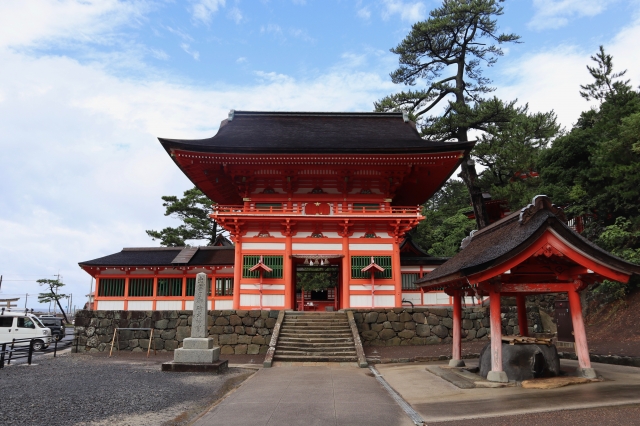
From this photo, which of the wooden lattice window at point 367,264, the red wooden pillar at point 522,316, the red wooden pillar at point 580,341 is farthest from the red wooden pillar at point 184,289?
the red wooden pillar at point 580,341

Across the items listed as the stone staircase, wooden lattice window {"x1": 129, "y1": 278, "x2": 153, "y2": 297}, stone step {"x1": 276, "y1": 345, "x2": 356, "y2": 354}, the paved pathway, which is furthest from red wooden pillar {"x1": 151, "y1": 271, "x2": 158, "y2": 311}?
the paved pathway

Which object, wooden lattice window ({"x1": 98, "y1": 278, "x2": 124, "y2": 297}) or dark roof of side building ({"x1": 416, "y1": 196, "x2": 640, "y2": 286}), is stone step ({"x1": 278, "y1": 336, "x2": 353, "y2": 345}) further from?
wooden lattice window ({"x1": 98, "y1": 278, "x2": 124, "y2": 297})

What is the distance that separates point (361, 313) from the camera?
1820 cm

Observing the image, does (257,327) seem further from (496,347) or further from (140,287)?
(496,347)

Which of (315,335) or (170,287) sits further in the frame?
(170,287)

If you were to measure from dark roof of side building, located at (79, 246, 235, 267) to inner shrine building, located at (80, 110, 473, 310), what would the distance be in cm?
5

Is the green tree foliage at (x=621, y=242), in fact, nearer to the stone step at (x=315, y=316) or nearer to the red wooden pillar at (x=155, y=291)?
the stone step at (x=315, y=316)

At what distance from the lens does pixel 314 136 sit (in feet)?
72.9

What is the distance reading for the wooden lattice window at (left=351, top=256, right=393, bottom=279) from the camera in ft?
63.5

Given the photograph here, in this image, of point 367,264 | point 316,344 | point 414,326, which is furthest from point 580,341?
point 367,264

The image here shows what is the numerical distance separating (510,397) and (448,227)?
27.7 meters

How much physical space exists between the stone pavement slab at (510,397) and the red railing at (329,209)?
1030 centimetres

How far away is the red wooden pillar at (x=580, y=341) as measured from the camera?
29.2 ft

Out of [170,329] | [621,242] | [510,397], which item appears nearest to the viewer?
[510,397]
